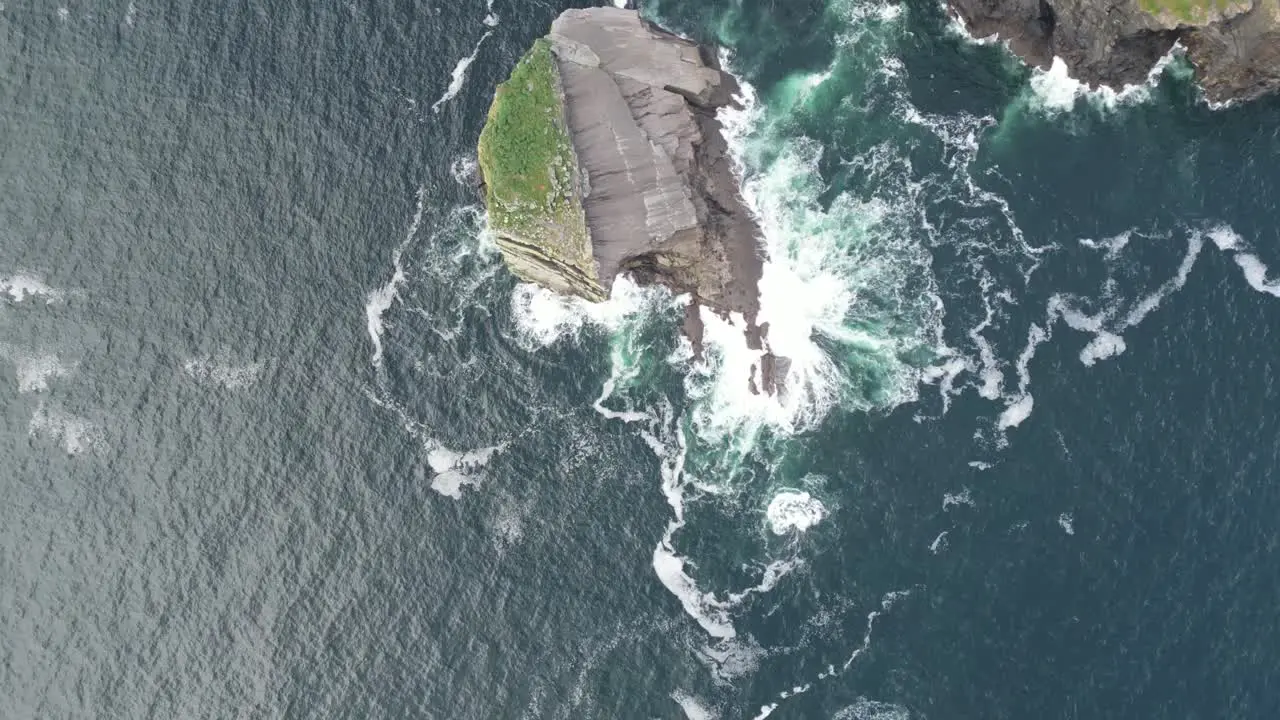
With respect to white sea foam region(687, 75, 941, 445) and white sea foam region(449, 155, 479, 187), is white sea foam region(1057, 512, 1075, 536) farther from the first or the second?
white sea foam region(449, 155, 479, 187)

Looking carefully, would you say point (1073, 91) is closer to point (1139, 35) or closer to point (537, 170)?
point (1139, 35)

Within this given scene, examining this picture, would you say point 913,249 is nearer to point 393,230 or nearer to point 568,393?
point 568,393

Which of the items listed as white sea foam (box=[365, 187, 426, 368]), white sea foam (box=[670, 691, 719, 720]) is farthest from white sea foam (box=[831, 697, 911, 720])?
white sea foam (box=[365, 187, 426, 368])

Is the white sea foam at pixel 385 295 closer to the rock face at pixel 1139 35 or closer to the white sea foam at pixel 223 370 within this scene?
the white sea foam at pixel 223 370

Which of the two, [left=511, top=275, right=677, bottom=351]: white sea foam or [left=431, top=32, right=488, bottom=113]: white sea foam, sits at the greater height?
[left=431, top=32, right=488, bottom=113]: white sea foam

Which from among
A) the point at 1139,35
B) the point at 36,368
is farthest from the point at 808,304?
the point at 36,368

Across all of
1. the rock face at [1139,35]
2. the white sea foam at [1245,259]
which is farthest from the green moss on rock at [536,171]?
the white sea foam at [1245,259]

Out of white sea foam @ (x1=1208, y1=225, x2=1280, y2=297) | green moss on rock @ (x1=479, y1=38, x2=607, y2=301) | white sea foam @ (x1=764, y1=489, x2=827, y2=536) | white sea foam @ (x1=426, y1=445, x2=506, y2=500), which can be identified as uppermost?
white sea foam @ (x1=1208, y1=225, x2=1280, y2=297)
